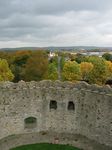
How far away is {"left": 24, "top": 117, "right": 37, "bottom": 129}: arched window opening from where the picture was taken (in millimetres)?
32625

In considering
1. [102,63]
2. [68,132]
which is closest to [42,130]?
[68,132]

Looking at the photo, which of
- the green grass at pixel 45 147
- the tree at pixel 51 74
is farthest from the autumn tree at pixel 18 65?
the green grass at pixel 45 147

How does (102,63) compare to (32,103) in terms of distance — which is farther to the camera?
(102,63)

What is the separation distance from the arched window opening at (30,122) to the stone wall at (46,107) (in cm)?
14

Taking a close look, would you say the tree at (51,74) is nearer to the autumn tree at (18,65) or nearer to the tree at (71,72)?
the tree at (71,72)

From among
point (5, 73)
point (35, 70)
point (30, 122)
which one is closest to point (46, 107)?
point (30, 122)

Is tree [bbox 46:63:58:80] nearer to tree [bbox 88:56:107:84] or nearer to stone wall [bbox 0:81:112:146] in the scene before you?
tree [bbox 88:56:107:84]

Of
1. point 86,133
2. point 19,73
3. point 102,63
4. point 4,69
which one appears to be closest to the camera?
point 86,133

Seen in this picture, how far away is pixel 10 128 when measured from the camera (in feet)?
104

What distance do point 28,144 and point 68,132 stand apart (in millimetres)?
4373

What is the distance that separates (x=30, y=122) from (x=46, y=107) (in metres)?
2.85

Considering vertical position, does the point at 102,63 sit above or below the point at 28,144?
above

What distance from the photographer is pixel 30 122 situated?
3388 cm

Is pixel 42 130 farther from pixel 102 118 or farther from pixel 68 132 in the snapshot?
pixel 102 118
